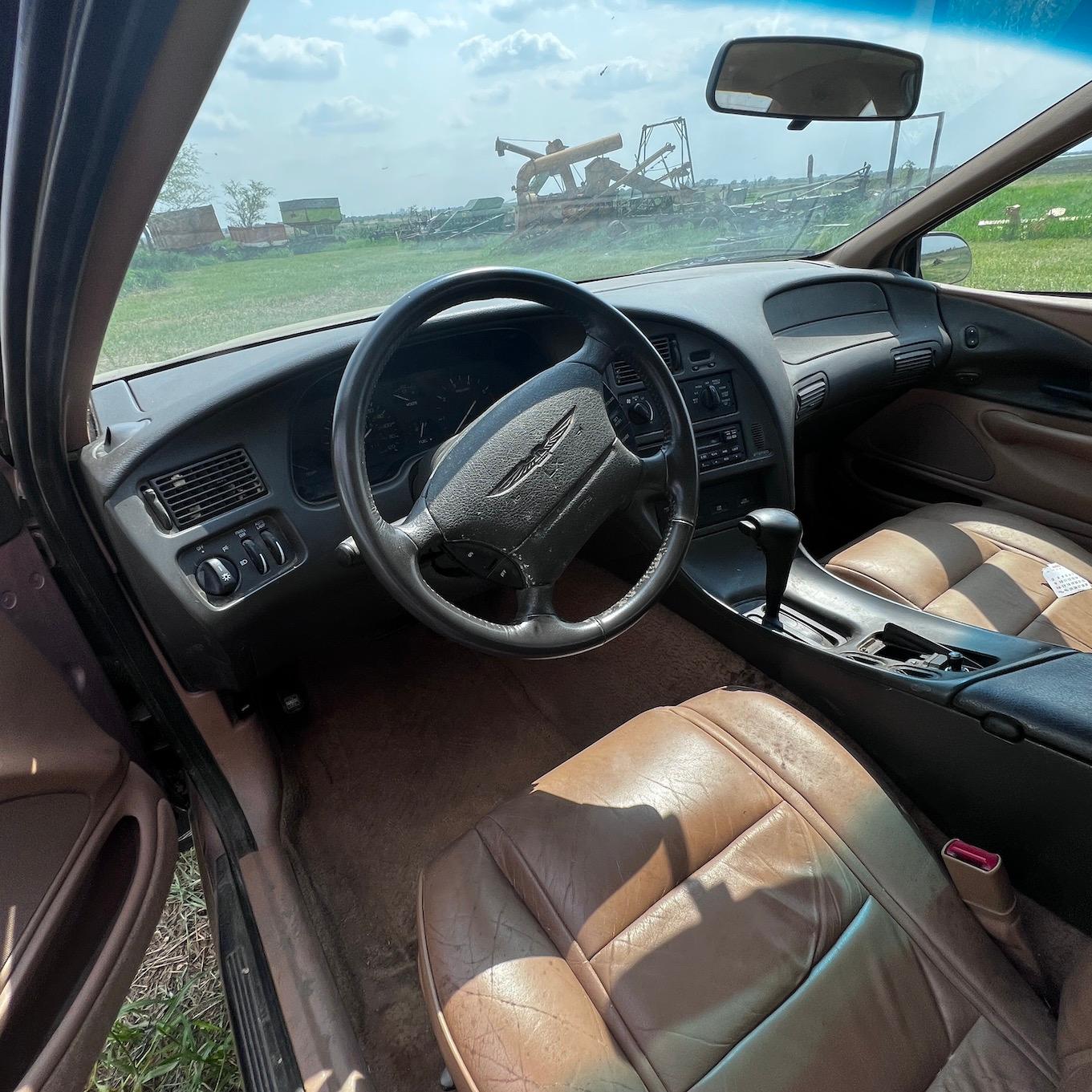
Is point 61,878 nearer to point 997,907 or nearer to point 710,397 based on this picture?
point 997,907

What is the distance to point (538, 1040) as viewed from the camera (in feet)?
2.78

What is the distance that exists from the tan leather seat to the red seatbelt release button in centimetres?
63

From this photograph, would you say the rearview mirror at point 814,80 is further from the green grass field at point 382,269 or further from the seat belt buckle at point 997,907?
the seat belt buckle at point 997,907

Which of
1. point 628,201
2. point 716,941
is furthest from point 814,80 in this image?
point 716,941

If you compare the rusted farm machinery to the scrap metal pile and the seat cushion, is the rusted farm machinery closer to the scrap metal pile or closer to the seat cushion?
the scrap metal pile

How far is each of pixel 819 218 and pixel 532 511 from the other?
5.44ft

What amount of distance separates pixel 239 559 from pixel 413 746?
0.84 m

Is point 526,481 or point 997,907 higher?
point 526,481

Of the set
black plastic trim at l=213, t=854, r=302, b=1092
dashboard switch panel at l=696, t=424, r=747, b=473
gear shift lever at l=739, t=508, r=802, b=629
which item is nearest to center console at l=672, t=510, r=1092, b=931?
gear shift lever at l=739, t=508, r=802, b=629

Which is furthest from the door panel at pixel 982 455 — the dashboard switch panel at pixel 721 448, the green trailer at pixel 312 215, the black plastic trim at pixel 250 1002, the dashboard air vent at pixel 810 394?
the black plastic trim at pixel 250 1002

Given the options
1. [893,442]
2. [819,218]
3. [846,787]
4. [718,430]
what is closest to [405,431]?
[718,430]

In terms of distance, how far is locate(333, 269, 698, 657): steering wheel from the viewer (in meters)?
0.99

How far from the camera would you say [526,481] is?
43.7 inches

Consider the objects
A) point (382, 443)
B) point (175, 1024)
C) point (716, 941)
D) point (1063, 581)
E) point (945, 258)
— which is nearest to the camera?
point (716, 941)
